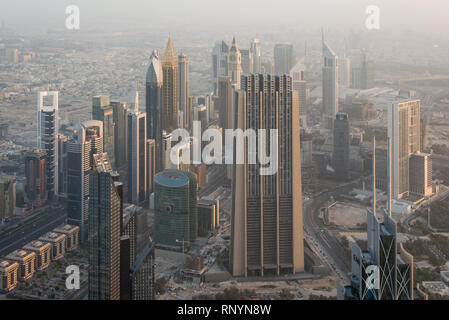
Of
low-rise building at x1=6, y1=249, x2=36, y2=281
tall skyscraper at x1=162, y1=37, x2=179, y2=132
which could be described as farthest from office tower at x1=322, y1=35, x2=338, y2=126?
low-rise building at x1=6, y1=249, x2=36, y2=281

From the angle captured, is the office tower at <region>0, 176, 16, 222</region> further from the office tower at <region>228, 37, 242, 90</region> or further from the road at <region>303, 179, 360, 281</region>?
the office tower at <region>228, 37, 242, 90</region>

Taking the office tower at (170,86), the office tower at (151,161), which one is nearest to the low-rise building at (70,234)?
the office tower at (151,161)

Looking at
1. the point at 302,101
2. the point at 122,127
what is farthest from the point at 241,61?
the point at 122,127

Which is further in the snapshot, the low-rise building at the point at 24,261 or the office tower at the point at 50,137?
the office tower at the point at 50,137

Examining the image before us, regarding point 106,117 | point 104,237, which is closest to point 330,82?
point 106,117

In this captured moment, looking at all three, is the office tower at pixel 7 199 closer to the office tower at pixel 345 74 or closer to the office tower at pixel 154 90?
the office tower at pixel 154 90

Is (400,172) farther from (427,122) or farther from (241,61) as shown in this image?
(241,61)
